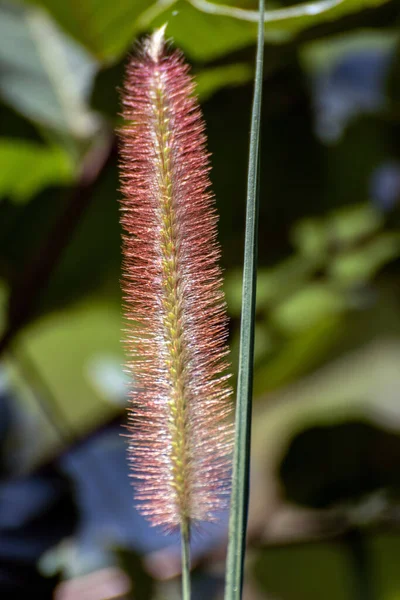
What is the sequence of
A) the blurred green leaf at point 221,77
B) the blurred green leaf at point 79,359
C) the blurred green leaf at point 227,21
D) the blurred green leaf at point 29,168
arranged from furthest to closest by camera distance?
1. the blurred green leaf at point 79,359
2. the blurred green leaf at point 29,168
3. the blurred green leaf at point 221,77
4. the blurred green leaf at point 227,21

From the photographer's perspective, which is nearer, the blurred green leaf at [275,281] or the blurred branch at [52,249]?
the blurred branch at [52,249]

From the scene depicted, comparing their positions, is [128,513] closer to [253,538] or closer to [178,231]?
[253,538]

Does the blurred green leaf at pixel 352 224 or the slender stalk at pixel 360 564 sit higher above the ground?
the blurred green leaf at pixel 352 224

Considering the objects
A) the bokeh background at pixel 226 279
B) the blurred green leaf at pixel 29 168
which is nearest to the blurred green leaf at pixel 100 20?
the bokeh background at pixel 226 279

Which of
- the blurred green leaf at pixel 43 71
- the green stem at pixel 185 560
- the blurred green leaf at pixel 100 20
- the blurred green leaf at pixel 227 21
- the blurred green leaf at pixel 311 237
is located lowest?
the green stem at pixel 185 560

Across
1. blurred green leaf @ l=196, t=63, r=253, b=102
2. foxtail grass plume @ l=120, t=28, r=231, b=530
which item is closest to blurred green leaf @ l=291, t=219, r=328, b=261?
blurred green leaf @ l=196, t=63, r=253, b=102

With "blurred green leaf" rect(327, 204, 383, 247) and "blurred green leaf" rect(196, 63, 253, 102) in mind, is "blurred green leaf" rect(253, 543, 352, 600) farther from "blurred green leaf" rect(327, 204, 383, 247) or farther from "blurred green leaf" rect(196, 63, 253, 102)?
"blurred green leaf" rect(196, 63, 253, 102)

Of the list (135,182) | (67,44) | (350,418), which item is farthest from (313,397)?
(135,182)

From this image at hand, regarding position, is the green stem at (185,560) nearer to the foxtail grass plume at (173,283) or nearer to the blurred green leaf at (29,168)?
→ the foxtail grass plume at (173,283)
